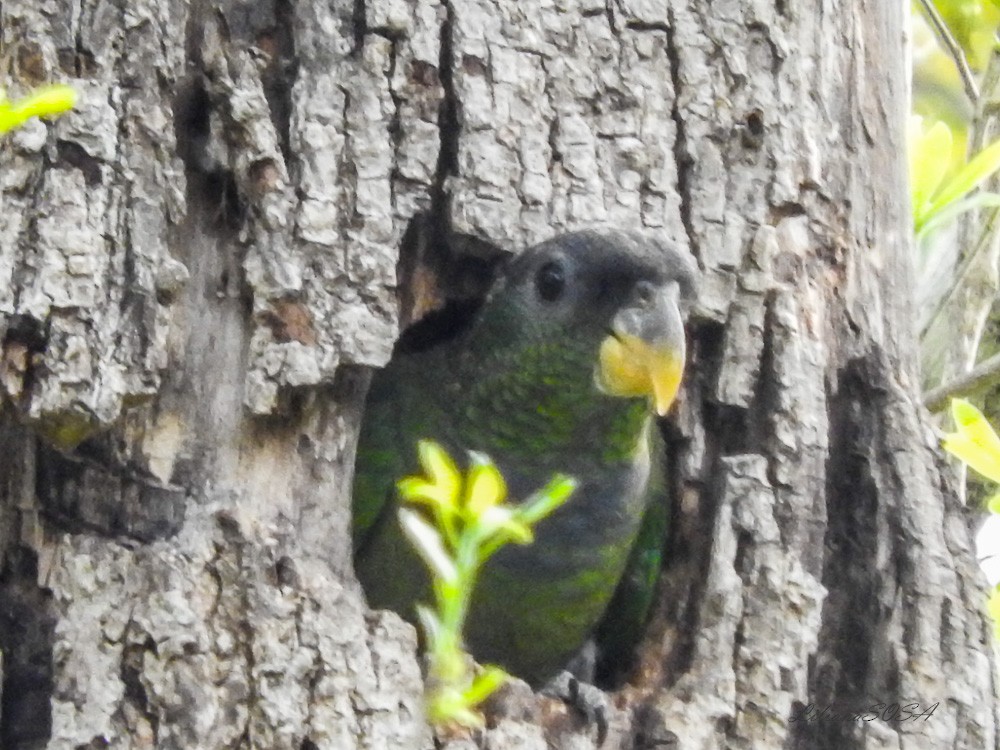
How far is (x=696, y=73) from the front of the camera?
295cm

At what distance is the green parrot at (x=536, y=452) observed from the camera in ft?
9.48

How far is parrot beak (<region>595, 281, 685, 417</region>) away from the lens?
2.60 meters

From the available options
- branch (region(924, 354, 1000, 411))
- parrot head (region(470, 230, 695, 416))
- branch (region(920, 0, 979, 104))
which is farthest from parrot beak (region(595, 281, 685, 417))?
branch (region(920, 0, 979, 104))

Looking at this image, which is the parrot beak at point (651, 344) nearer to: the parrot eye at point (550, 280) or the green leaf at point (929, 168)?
the parrot eye at point (550, 280)

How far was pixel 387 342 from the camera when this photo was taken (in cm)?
256

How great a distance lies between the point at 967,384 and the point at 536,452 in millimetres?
1101

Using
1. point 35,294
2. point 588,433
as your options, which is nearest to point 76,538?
point 35,294

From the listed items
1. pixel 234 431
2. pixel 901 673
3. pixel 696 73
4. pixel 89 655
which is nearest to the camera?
pixel 89 655

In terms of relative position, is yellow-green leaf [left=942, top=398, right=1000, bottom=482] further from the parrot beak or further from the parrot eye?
the parrot eye

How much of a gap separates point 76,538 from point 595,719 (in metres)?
1.08

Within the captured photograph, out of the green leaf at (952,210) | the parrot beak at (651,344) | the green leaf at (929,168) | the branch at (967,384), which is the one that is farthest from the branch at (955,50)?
the parrot beak at (651,344)

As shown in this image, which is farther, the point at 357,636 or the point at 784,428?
the point at 784,428

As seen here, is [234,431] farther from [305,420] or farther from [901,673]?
[901,673]

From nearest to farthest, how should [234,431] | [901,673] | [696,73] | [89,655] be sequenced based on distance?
[89,655]
[234,431]
[901,673]
[696,73]
